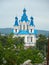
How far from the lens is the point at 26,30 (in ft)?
244

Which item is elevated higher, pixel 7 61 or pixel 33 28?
pixel 7 61

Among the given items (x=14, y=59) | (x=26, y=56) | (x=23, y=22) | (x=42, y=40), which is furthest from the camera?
(x=23, y=22)

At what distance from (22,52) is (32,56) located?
2.91ft

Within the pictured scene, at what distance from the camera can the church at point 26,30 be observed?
74.0m

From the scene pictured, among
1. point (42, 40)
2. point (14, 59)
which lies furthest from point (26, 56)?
point (42, 40)

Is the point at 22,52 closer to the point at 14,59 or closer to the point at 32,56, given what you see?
the point at 32,56

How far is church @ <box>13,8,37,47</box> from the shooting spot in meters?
74.0

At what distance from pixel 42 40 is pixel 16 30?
8134 mm

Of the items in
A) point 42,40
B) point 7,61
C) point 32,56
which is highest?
point 7,61

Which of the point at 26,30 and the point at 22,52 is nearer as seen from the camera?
the point at 22,52

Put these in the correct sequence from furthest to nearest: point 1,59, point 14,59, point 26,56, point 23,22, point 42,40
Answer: point 23,22 < point 42,40 < point 26,56 < point 14,59 < point 1,59

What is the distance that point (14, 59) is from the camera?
24000 mm

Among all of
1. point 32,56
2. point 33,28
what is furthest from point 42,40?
point 32,56

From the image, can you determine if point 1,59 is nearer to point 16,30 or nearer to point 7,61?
point 7,61
